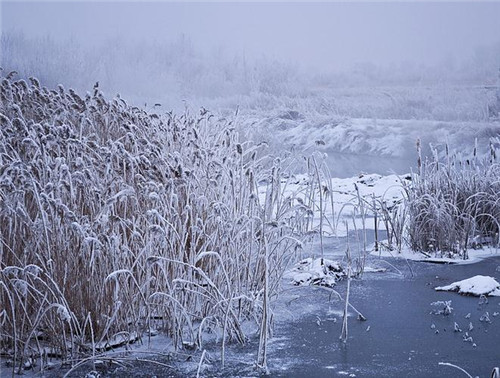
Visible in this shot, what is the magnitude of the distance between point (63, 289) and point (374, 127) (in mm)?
9975

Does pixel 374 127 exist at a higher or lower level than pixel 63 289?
higher

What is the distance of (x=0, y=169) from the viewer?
2.52m

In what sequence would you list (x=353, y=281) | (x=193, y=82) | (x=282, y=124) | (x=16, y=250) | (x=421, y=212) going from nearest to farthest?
(x=16, y=250) < (x=353, y=281) < (x=421, y=212) < (x=282, y=124) < (x=193, y=82)

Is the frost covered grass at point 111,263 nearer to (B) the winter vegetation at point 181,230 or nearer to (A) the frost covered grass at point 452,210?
(B) the winter vegetation at point 181,230

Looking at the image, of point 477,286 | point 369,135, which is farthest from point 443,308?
point 369,135

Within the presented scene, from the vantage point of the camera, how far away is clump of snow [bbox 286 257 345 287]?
319 cm

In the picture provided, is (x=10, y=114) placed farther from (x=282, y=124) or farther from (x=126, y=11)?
(x=126, y=11)

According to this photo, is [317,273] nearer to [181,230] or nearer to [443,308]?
[443,308]

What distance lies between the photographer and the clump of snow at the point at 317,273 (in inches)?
126

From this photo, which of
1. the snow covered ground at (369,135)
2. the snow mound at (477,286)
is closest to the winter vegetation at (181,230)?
the snow mound at (477,286)

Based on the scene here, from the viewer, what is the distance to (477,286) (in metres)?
3.03

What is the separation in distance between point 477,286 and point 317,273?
28.7 inches

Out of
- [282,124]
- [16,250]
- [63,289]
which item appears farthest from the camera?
[282,124]

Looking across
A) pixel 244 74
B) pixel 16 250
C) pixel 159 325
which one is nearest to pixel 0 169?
pixel 16 250
